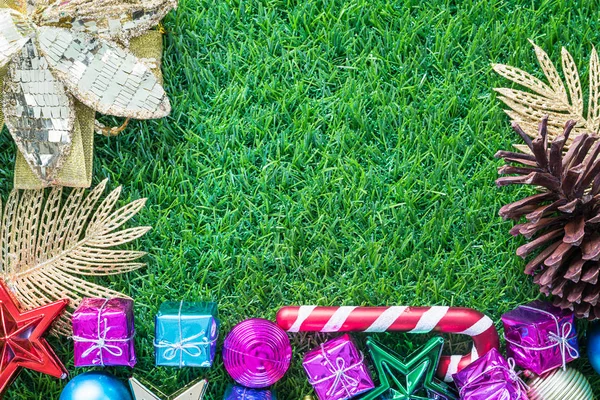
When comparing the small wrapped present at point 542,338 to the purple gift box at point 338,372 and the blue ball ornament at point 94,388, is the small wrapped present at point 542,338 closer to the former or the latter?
the purple gift box at point 338,372

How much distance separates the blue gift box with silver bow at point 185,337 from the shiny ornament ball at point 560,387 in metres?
0.57

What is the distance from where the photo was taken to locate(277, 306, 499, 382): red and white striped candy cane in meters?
1.17

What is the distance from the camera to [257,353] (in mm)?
1135

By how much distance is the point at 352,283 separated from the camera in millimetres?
Answer: 1229

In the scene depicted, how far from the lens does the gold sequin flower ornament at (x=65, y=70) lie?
44.7 inches

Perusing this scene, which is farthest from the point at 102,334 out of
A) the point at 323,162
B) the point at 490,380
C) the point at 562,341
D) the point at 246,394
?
the point at 562,341

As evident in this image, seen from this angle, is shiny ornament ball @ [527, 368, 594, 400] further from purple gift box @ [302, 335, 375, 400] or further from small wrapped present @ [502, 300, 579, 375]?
purple gift box @ [302, 335, 375, 400]

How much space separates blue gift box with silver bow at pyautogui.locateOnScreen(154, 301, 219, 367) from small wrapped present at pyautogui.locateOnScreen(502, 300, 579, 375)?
521 millimetres

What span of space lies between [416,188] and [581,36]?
1.40ft

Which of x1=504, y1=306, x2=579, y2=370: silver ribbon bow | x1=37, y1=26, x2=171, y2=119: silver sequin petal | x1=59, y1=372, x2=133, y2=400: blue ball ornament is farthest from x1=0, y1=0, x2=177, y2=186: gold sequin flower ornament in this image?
x1=504, y1=306, x2=579, y2=370: silver ribbon bow

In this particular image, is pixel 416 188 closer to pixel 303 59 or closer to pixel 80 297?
pixel 303 59

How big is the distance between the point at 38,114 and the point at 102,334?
1.31 feet

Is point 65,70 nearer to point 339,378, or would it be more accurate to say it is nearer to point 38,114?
point 38,114

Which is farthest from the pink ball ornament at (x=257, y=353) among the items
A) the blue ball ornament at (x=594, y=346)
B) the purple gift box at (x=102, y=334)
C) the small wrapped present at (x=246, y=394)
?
the blue ball ornament at (x=594, y=346)
